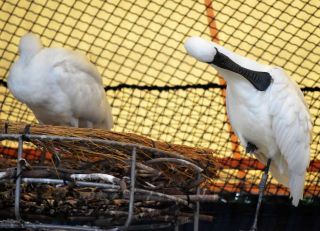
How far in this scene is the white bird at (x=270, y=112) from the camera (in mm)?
2969

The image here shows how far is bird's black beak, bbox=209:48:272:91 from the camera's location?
2.84m

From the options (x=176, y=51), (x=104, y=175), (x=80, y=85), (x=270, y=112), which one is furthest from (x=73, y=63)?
(x=104, y=175)

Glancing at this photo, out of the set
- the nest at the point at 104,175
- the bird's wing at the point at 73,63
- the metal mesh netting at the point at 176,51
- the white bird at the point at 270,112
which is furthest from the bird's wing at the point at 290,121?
the bird's wing at the point at 73,63

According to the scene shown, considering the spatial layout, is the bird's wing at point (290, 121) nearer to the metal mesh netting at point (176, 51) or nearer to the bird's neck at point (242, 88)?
the bird's neck at point (242, 88)

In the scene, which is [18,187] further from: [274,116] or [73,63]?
[73,63]

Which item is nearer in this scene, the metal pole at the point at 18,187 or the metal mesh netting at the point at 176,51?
the metal pole at the point at 18,187

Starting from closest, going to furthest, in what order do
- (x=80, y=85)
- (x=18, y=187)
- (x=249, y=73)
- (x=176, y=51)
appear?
(x=18, y=187) < (x=249, y=73) < (x=80, y=85) < (x=176, y=51)

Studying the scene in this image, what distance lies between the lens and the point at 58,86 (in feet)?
11.0

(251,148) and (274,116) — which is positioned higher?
(274,116)

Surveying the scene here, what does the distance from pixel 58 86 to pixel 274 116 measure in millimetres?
853

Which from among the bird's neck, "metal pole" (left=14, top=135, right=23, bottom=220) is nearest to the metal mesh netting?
the bird's neck

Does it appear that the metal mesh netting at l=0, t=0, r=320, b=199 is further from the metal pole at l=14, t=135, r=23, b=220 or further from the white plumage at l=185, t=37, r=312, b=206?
the metal pole at l=14, t=135, r=23, b=220

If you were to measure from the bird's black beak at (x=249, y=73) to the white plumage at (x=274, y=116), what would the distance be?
19 mm

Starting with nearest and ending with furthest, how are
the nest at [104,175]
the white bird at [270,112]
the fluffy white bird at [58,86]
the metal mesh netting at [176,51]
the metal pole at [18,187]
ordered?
the metal pole at [18,187] → the nest at [104,175] → the white bird at [270,112] → the fluffy white bird at [58,86] → the metal mesh netting at [176,51]
